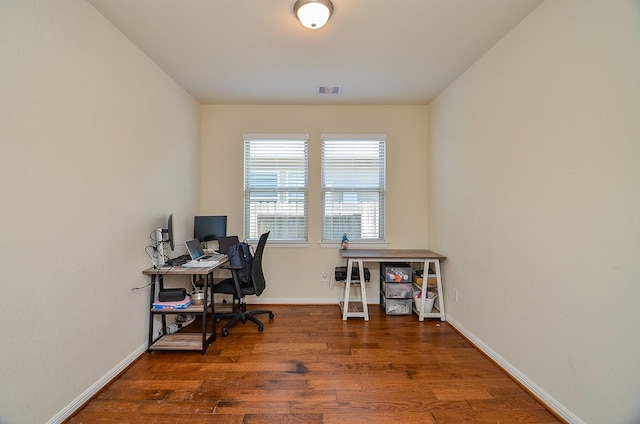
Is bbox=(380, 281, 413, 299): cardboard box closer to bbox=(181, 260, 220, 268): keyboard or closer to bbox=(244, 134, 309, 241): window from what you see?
bbox=(244, 134, 309, 241): window

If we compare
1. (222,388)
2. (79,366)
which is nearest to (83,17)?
(79,366)

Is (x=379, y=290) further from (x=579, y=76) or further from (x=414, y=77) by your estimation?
(x=579, y=76)

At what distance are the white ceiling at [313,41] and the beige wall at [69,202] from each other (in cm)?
38

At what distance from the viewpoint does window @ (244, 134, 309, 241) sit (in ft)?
12.2

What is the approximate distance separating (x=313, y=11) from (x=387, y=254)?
101 inches

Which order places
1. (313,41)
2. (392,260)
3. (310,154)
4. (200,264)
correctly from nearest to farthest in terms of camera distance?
(313,41) < (200,264) < (392,260) < (310,154)

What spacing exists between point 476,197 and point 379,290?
183 centimetres

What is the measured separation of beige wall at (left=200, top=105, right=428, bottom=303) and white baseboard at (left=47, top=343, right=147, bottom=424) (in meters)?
1.62

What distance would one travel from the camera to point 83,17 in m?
1.80

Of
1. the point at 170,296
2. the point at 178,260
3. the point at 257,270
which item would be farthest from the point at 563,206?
the point at 178,260

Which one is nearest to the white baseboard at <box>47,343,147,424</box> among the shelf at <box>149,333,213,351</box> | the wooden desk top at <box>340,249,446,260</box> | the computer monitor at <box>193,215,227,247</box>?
the shelf at <box>149,333,213,351</box>

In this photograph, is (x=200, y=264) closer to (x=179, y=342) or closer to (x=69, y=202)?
(x=179, y=342)

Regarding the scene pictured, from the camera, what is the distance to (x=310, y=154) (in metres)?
3.69

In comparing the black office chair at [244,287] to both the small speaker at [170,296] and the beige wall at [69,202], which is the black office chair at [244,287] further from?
the beige wall at [69,202]
